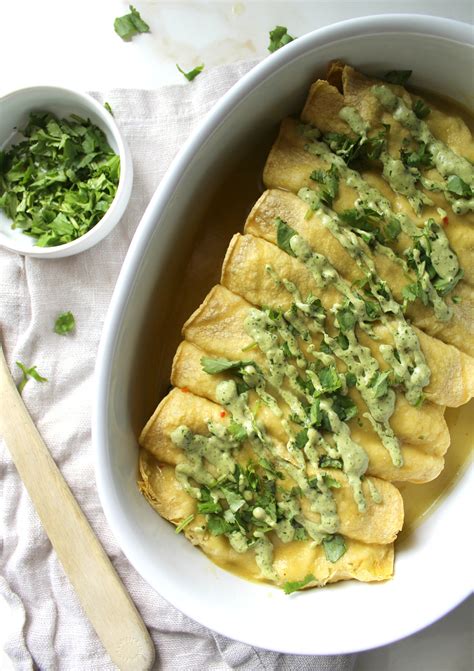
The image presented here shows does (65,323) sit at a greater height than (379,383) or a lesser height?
lesser

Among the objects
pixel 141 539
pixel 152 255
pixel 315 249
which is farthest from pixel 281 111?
pixel 141 539

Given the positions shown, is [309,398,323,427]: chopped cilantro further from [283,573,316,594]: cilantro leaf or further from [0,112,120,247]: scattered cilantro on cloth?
[0,112,120,247]: scattered cilantro on cloth

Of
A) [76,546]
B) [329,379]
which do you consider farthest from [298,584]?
[76,546]

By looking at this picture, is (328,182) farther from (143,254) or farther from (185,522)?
(185,522)

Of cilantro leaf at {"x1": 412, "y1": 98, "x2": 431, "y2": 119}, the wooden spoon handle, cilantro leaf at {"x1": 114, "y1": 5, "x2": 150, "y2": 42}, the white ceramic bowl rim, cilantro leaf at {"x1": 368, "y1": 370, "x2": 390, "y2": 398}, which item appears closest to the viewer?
the white ceramic bowl rim

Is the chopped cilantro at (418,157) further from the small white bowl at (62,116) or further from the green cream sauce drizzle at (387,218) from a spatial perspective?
A: the small white bowl at (62,116)

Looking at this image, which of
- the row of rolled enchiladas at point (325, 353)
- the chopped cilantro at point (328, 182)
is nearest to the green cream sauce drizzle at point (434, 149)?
the row of rolled enchiladas at point (325, 353)

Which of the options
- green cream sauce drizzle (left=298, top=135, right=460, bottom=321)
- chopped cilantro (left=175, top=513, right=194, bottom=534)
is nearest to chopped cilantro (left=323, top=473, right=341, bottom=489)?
chopped cilantro (left=175, top=513, right=194, bottom=534)
